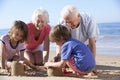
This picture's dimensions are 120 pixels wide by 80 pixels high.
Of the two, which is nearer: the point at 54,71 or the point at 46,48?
the point at 54,71

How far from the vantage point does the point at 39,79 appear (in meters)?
3.20

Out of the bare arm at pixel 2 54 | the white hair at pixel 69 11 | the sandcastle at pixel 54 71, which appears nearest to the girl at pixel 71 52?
the sandcastle at pixel 54 71

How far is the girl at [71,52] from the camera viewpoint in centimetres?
323

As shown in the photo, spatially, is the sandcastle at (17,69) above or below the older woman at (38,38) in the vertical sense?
below

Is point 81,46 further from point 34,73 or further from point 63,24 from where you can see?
point 34,73

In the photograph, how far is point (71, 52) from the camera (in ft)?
10.7

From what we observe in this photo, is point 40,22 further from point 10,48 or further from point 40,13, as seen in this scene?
point 10,48

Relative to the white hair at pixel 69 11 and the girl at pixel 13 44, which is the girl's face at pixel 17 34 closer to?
the girl at pixel 13 44

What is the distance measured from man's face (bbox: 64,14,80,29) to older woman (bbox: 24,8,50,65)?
12.8 inches

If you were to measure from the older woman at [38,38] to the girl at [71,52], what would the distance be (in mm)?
437

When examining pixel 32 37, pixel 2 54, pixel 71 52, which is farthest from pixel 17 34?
pixel 71 52

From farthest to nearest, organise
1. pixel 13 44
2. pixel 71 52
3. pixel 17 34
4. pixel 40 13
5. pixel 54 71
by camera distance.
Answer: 1. pixel 13 44
2. pixel 40 13
3. pixel 17 34
4. pixel 54 71
5. pixel 71 52

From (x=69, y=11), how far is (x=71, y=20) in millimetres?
101

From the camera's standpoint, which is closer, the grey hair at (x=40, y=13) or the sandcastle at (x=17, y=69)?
the sandcastle at (x=17, y=69)
